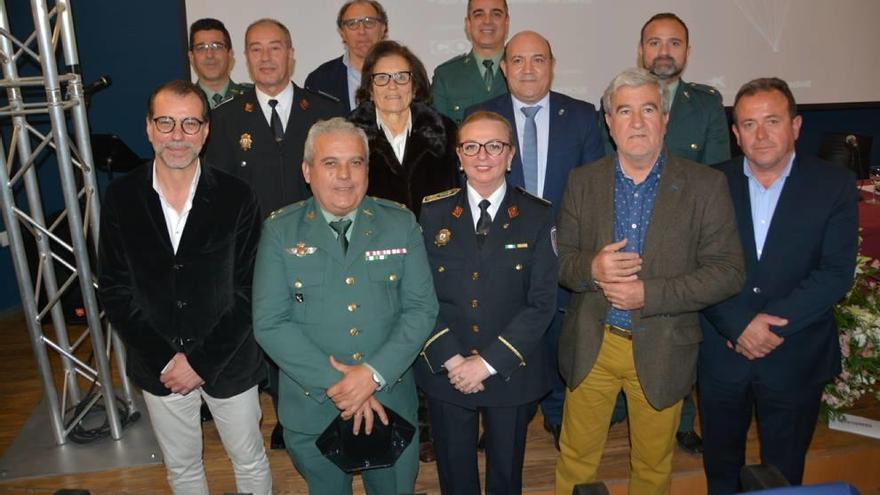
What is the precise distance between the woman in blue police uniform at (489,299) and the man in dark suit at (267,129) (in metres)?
0.93

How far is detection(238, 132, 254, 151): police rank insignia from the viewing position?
3.03 metres

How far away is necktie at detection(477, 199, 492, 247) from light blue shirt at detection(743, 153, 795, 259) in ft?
3.05

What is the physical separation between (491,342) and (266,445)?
1.56 m

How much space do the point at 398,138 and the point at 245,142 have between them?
706mm

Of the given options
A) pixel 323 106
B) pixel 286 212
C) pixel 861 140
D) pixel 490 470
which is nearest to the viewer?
pixel 286 212

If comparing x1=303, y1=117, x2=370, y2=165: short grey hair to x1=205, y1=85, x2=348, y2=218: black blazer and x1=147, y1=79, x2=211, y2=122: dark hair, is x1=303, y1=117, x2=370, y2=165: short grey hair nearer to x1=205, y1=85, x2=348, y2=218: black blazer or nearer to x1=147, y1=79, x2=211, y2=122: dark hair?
x1=147, y1=79, x2=211, y2=122: dark hair

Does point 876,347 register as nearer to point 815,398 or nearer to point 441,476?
point 815,398

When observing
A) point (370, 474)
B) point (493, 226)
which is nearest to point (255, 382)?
point (370, 474)

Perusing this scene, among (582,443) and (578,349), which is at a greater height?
(578,349)

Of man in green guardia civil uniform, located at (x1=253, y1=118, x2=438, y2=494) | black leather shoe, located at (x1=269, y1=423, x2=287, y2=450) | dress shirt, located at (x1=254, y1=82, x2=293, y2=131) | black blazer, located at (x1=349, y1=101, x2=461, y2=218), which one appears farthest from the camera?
black leather shoe, located at (x1=269, y1=423, x2=287, y2=450)

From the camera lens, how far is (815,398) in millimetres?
2484

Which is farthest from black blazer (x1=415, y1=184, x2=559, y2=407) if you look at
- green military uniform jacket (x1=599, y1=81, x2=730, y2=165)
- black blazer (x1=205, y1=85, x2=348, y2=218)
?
green military uniform jacket (x1=599, y1=81, x2=730, y2=165)

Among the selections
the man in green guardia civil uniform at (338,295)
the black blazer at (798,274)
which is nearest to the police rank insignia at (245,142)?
the man in green guardia civil uniform at (338,295)

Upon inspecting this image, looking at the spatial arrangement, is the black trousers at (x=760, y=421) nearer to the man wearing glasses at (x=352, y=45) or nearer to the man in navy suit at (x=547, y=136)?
the man in navy suit at (x=547, y=136)
